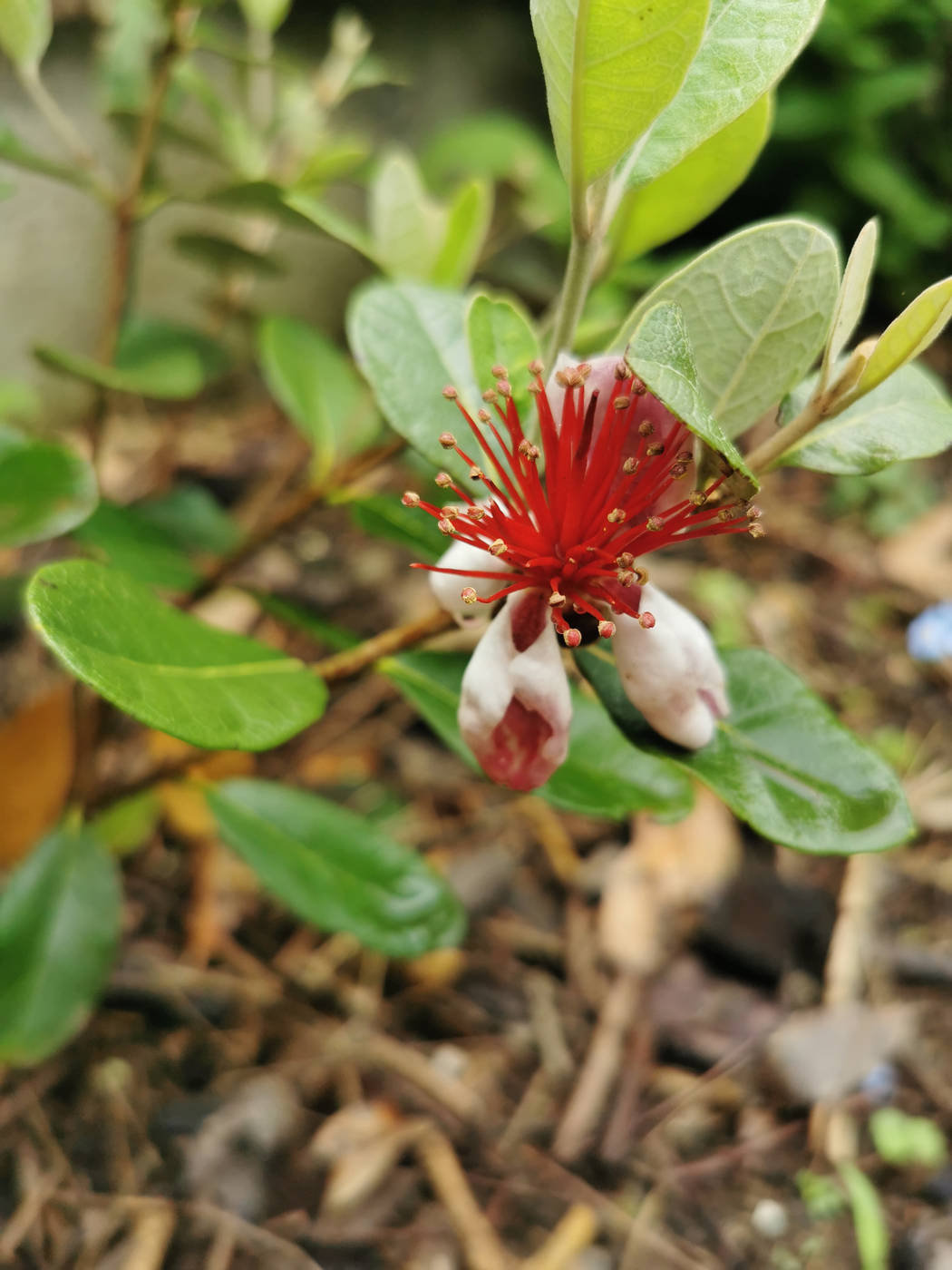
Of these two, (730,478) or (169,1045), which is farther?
(169,1045)

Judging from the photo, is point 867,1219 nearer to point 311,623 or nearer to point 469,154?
point 311,623

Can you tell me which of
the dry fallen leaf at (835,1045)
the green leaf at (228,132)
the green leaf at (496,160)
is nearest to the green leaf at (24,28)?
the green leaf at (228,132)

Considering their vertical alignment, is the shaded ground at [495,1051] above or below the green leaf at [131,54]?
below

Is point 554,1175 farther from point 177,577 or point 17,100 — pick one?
point 17,100

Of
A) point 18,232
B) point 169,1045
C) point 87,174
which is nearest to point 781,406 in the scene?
point 87,174

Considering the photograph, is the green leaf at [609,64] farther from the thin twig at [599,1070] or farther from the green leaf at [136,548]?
the thin twig at [599,1070]

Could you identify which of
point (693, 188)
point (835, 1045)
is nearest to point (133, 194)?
point (693, 188)
